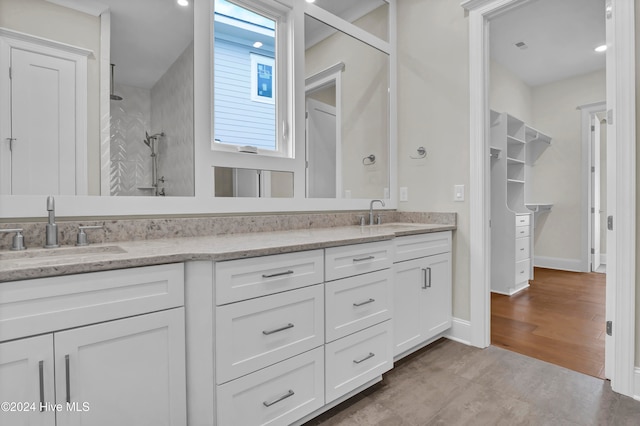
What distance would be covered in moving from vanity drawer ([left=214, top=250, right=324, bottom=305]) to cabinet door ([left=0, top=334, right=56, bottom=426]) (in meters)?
0.50

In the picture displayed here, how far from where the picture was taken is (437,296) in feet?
7.67

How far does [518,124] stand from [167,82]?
14.3 feet

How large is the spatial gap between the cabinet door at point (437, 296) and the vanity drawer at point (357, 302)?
52cm

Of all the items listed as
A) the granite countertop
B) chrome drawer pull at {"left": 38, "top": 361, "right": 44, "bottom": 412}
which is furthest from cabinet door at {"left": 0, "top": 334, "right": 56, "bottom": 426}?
the granite countertop

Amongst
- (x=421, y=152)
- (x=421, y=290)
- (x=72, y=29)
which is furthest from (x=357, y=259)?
(x=72, y=29)

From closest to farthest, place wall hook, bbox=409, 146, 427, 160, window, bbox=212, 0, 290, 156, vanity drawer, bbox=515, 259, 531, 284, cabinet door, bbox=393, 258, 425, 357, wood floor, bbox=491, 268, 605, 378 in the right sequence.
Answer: window, bbox=212, 0, 290, 156, cabinet door, bbox=393, 258, 425, 357, wood floor, bbox=491, 268, 605, 378, wall hook, bbox=409, 146, 427, 160, vanity drawer, bbox=515, 259, 531, 284

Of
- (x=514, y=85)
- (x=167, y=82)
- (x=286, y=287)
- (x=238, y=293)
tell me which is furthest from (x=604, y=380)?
(x=514, y=85)

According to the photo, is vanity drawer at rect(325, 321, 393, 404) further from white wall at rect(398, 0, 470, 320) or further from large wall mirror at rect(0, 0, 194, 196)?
large wall mirror at rect(0, 0, 194, 196)

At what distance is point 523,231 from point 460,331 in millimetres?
2156

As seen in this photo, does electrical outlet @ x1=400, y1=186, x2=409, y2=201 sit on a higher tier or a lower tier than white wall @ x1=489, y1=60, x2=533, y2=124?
lower

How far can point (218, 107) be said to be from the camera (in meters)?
1.91

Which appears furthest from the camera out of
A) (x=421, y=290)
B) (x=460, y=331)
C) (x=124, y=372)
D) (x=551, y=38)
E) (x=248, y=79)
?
(x=551, y=38)

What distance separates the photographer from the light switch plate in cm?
245

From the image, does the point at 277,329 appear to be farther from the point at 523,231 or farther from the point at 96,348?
the point at 523,231
